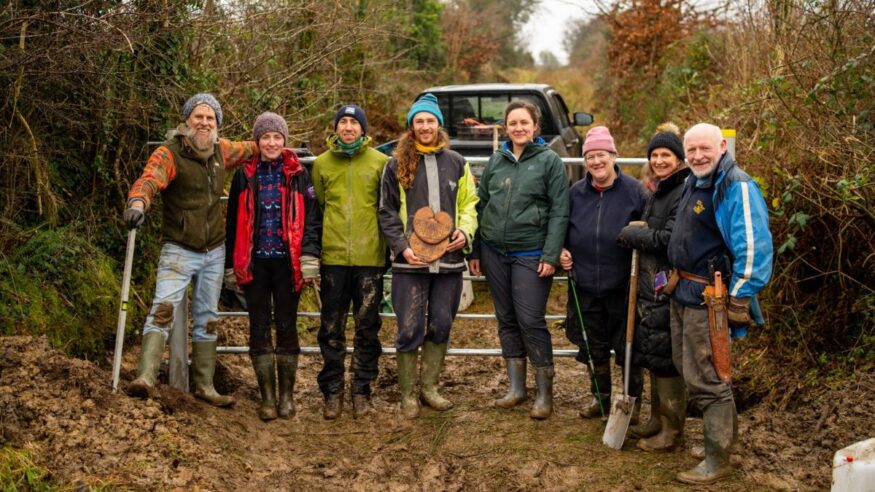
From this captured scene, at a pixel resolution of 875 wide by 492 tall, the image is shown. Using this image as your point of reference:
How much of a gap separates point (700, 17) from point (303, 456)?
14553 mm

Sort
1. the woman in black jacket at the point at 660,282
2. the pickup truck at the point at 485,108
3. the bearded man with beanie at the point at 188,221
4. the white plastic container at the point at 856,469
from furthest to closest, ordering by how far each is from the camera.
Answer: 1. the pickup truck at the point at 485,108
2. the bearded man with beanie at the point at 188,221
3. the woman in black jacket at the point at 660,282
4. the white plastic container at the point at 856,469

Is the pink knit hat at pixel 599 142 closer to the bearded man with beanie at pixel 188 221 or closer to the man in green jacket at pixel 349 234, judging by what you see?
the man in green jacket at pixel 349 234

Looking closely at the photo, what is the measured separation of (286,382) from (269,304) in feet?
1.62

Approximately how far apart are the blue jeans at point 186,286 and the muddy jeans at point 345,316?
25.3 inches

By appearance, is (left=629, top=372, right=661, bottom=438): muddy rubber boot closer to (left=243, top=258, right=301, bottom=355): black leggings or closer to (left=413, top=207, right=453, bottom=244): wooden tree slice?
(left=413, top=207, right=453, bottom=244): wooden tree slice

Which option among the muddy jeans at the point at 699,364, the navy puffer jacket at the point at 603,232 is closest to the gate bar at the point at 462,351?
the navy puffer jacket at the point at 603,232

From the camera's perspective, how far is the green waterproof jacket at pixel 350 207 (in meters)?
5.10

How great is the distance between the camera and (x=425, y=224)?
5.05 metres

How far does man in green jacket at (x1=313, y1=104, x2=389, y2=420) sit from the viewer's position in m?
5.09

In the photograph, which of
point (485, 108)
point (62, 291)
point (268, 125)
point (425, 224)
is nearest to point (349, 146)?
point (268, 125)

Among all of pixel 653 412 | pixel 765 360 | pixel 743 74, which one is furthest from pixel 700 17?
pixel 653 412

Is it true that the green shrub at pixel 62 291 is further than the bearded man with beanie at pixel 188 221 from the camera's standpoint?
Yes

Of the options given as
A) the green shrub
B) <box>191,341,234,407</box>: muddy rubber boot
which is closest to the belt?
<box>191,341,234,407</box>: muddy rubber boot

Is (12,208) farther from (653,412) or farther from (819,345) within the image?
(819,345)
